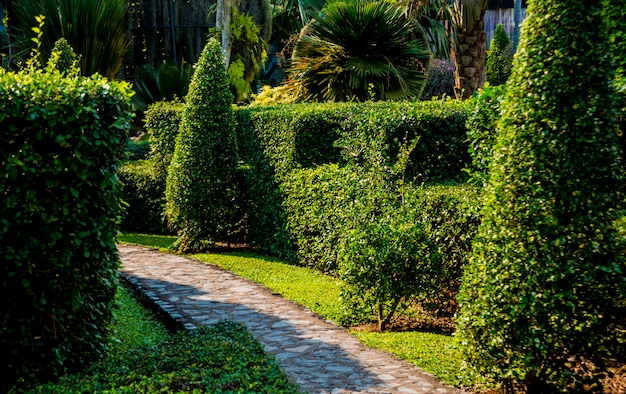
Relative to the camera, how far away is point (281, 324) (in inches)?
304

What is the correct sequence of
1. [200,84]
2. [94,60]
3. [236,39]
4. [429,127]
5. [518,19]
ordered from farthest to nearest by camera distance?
[518,19] → [236,39] → [94,60] → [200,84] → [429,127]

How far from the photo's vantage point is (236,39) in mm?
19719

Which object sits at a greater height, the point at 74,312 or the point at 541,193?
the point at 541,193

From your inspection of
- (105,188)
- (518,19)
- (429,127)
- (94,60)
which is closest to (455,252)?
(429,127)

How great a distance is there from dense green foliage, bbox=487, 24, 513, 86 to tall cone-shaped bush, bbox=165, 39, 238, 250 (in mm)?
17055

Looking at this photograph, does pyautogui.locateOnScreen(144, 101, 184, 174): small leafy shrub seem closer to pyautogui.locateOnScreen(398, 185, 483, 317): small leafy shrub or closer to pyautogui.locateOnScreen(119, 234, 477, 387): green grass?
pyautogui.locateOnScreen(119, 234, 477, 387): green grass

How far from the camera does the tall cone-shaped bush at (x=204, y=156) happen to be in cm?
1180

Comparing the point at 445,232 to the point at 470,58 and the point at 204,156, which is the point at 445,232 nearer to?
the point at 204,156

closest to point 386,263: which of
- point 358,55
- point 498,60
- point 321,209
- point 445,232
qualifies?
point 445,232

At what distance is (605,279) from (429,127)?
4076 millimetres

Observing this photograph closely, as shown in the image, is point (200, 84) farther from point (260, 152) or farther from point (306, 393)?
point (306, 393)

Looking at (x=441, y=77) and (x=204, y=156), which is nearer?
(x=204, y=156)

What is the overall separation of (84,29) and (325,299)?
1182 centimetres

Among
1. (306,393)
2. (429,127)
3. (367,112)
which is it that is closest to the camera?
(306,393)
